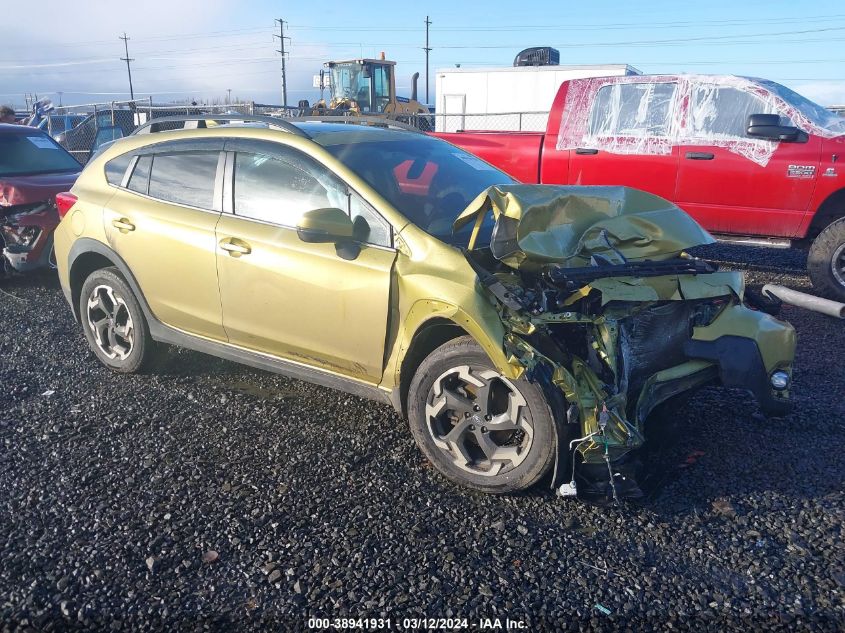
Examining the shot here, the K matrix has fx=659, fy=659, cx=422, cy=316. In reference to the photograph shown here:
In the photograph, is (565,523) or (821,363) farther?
(821,363)

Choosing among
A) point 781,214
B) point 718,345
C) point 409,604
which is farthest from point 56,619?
point 781,214

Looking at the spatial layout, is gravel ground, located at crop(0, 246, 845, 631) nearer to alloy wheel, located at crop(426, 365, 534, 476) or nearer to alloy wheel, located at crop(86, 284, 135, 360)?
alloy wheel, located at crop(426, 365, 534, 476)

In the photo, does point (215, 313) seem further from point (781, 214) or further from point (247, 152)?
point (781, 214)

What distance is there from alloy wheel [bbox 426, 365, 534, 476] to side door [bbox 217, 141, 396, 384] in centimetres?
45

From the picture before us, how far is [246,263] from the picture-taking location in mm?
3922

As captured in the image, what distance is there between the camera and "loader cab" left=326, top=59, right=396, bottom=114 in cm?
2331

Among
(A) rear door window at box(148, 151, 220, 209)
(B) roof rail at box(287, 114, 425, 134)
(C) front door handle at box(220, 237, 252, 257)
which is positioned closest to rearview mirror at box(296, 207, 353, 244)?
(C) front door handle at box(220, 237, 252, 257)

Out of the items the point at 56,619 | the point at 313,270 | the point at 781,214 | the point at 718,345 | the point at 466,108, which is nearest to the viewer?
the point at 56,619

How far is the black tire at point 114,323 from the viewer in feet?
15.4

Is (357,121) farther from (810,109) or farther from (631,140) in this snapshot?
(810,109)

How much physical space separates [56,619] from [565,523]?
2.14 m

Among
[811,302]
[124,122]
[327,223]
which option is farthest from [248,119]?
[124,122]

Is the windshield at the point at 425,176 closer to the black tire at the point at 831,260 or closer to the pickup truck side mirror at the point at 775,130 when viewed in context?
the pickup truck side mirror at the point at 775,130

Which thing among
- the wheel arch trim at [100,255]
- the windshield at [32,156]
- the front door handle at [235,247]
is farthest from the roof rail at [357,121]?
the windshield at [32,156]
